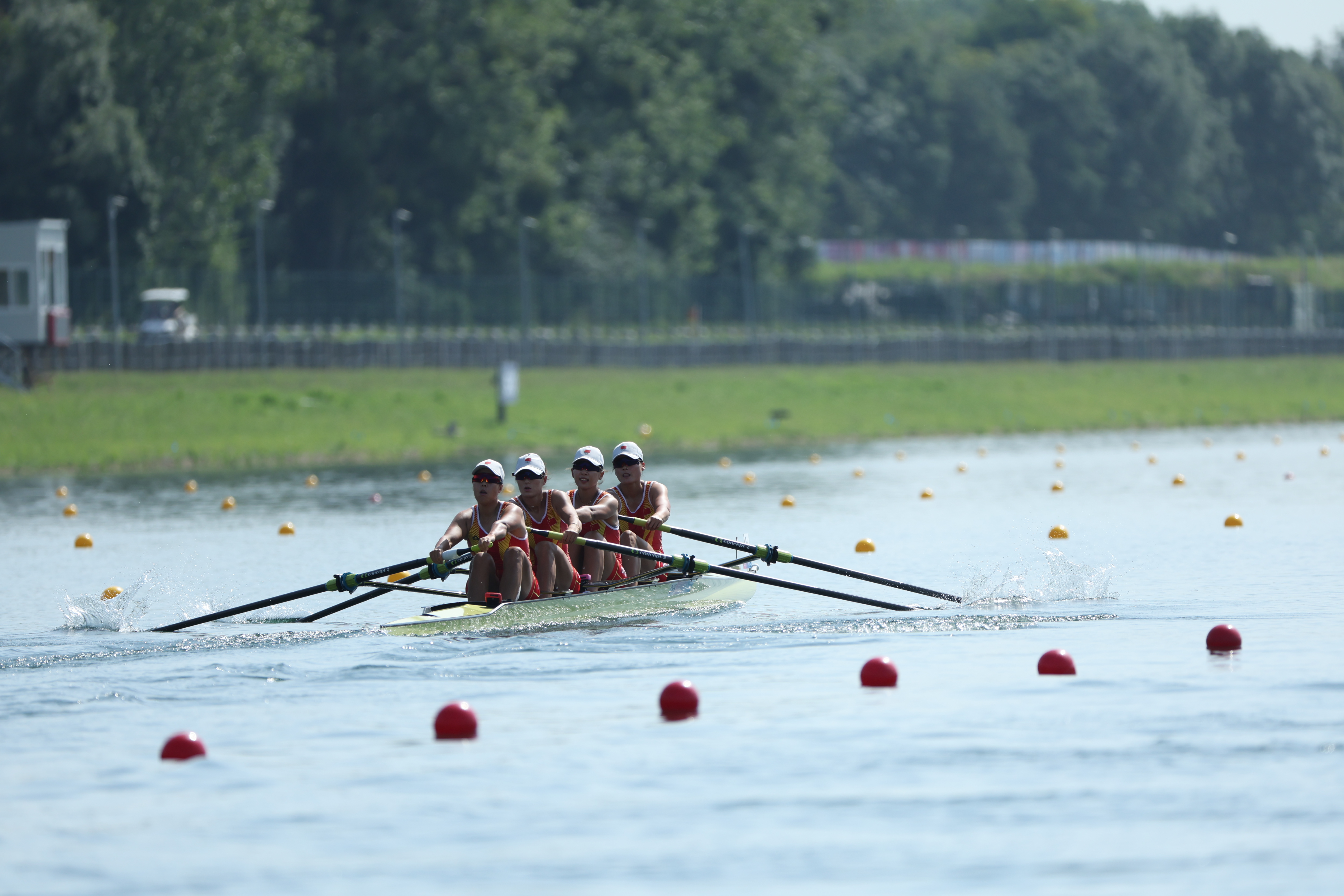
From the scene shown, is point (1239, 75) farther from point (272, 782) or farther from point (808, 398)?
point (272, 782)

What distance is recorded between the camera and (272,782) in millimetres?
10602

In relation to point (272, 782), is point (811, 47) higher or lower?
higher

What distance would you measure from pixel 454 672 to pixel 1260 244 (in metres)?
119

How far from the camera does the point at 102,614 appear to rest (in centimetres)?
1664

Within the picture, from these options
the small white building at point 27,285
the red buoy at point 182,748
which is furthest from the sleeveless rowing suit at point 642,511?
the small white building at point 27,285

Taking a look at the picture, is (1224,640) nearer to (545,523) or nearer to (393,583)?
(545,523)

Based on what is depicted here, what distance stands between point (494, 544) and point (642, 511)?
2.69 metres

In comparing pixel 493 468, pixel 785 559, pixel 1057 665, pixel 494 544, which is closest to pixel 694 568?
pixel 785 559

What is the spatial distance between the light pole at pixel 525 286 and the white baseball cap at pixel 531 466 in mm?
37842

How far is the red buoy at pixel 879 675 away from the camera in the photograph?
13.1m

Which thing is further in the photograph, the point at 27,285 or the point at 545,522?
the point at 27,285

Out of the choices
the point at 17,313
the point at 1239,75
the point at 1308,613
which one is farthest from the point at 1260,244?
the point at 1308,613

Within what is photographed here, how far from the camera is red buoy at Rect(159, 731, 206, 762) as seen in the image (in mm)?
11125

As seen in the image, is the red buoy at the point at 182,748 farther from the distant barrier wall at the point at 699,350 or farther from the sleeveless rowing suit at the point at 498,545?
the distant barrier wall at the point at 699,350
